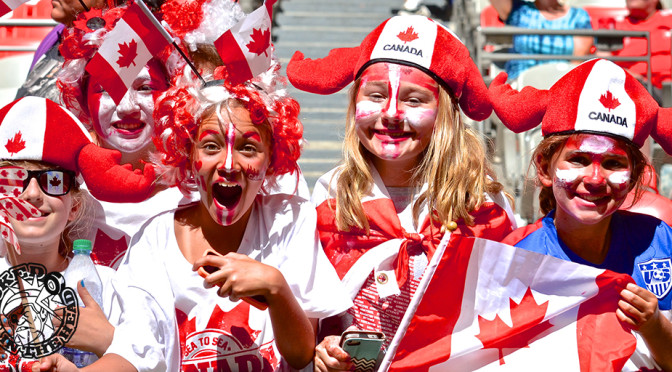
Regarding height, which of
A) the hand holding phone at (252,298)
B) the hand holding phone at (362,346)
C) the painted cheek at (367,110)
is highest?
the painted cheek at (367,110)

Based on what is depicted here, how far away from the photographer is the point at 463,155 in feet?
10.5

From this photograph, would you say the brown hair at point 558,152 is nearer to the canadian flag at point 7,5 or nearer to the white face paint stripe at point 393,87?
→ the white face paint stripe at point 393,87

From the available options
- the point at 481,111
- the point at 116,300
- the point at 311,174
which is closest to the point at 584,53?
the point at 311,174

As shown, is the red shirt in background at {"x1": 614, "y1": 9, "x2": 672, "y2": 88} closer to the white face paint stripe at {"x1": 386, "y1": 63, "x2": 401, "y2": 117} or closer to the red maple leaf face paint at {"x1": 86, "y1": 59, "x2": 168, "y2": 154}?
the white face paint stripe at {"x1": 386, "y1": 63, "x2": 401, "y2": 117}

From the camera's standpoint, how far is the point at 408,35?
3135 millimetres

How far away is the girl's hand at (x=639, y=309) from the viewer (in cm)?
262

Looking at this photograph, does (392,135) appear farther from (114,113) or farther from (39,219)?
(39,219)

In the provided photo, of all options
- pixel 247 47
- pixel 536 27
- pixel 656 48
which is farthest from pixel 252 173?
pixel 656 48

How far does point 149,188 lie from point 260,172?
482 mm

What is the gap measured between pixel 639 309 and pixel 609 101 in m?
0.68

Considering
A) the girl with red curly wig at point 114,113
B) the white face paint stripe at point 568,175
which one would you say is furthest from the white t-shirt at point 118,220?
the white face paint stripe at point 568,175

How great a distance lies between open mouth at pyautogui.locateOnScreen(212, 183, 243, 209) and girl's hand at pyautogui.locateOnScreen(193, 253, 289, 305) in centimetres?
26

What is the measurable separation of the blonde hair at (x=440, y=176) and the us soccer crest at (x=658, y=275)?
1.99ft

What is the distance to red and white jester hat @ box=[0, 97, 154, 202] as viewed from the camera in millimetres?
2869
